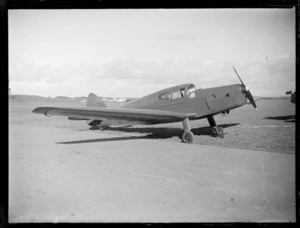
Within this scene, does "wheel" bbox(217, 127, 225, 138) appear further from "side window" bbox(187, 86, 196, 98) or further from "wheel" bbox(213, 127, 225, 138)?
"side window" bbox(187, 86, 196, 98)

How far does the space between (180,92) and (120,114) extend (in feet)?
8.51

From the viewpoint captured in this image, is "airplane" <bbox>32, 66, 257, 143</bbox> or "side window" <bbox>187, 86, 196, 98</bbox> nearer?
"airplane" <bbox>32, 66, 257, 143</bbox>

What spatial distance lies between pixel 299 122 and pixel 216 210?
73.4 inches

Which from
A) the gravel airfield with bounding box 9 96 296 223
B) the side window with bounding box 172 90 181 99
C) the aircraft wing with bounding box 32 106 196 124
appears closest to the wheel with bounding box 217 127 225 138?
the aircraft wing with bounding box 32 106 196 124

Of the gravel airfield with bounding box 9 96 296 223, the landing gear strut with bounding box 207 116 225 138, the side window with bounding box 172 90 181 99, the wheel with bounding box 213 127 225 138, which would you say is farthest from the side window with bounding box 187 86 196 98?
the gravel airfield with bounding box 9 96 296 223

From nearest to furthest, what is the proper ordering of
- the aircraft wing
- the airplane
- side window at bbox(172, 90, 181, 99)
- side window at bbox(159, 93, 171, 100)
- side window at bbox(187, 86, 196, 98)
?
the aircraft wing
the airplane
side window at bbox(187, 86, 196, 98)
side window at bbox(172, 90, 181, 99)
side window at bbox(159, 93, 171, 100)

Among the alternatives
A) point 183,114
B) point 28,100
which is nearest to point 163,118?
point 183,114

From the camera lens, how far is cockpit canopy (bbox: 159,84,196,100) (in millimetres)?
9842

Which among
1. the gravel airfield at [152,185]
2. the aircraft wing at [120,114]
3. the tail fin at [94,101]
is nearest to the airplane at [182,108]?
the aircraft wing at [120,114]

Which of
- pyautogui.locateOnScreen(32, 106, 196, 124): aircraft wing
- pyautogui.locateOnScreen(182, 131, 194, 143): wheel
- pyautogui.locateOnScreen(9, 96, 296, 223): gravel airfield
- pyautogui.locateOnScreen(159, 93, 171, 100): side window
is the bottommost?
pyautogui.locateOnScreen(9, 96, 296, 223): gravel airfield

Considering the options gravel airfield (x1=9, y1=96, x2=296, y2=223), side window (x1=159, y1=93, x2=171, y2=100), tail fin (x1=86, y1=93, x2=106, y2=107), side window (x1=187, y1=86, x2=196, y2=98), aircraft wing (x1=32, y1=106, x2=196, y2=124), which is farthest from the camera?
tail fin (x1=86, y1=93, x2=106, y2=107)

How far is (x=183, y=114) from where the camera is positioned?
945 cm

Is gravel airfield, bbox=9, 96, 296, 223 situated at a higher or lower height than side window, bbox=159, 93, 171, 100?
lower
